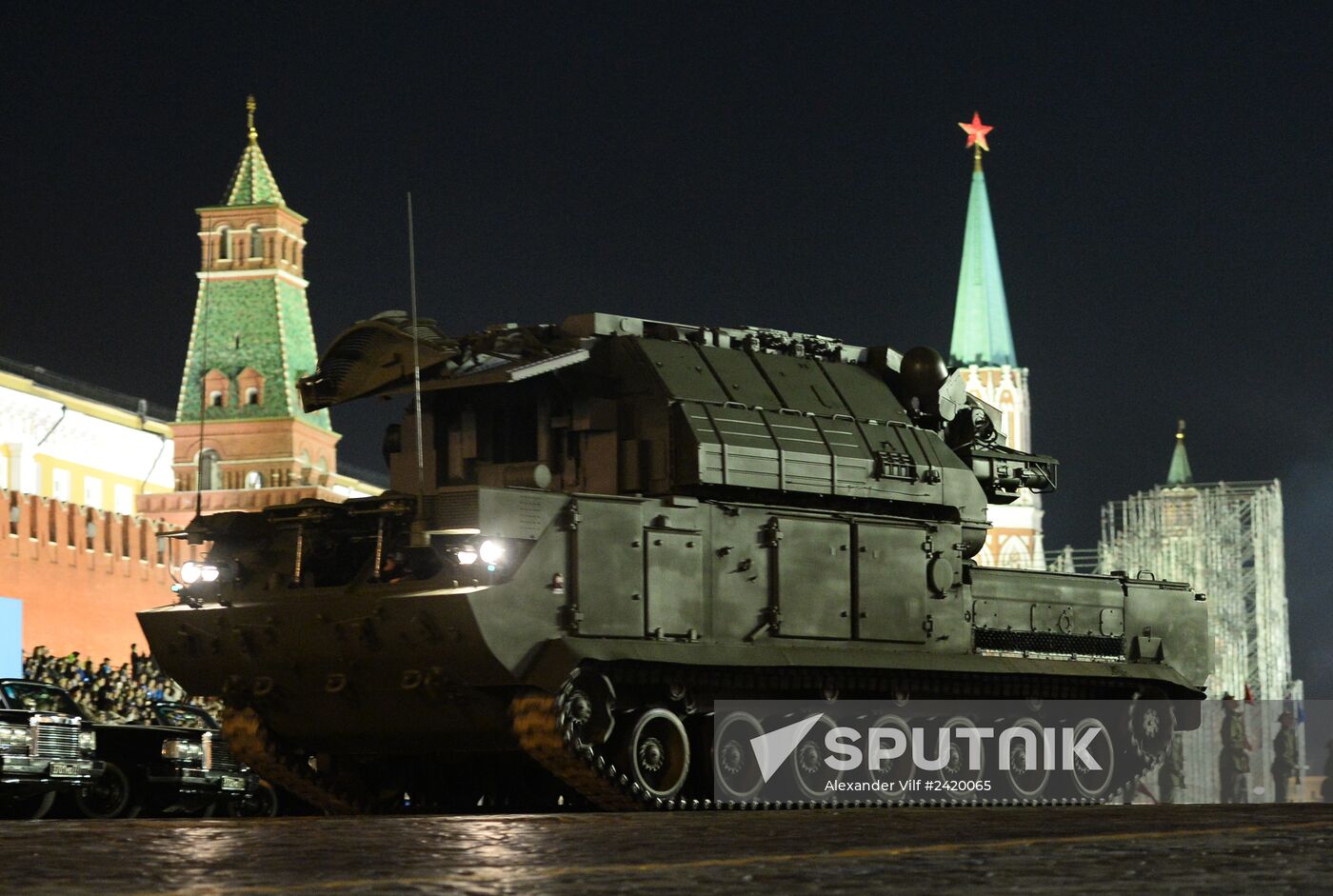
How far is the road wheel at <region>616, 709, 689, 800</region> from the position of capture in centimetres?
1830

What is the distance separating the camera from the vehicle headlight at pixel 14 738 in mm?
19656

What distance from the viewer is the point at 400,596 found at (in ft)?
57.8

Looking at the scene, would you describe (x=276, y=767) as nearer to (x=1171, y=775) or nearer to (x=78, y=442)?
(x=1171, y=775)

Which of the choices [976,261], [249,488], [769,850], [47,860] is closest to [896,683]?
[769,850]

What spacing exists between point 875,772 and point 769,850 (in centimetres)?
876

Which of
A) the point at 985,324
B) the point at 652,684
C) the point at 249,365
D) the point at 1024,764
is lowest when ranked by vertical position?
the point at 1024,764

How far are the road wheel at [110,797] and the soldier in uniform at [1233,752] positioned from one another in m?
11.8

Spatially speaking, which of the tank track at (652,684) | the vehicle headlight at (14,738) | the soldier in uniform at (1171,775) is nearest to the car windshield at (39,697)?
the vehicle headlight at (14,738)

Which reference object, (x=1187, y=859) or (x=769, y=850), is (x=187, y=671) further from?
(x=1187, y=859)


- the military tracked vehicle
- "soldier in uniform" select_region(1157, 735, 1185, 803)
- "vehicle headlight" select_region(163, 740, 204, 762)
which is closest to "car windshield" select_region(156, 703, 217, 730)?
"vehicle headlight" select_region(163, 740, 204, 762)

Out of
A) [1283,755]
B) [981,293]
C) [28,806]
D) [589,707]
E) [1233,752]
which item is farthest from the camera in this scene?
[981,293]

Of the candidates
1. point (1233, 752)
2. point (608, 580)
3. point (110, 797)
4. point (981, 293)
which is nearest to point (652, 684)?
point (608, 580)

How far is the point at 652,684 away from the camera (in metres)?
18.5
